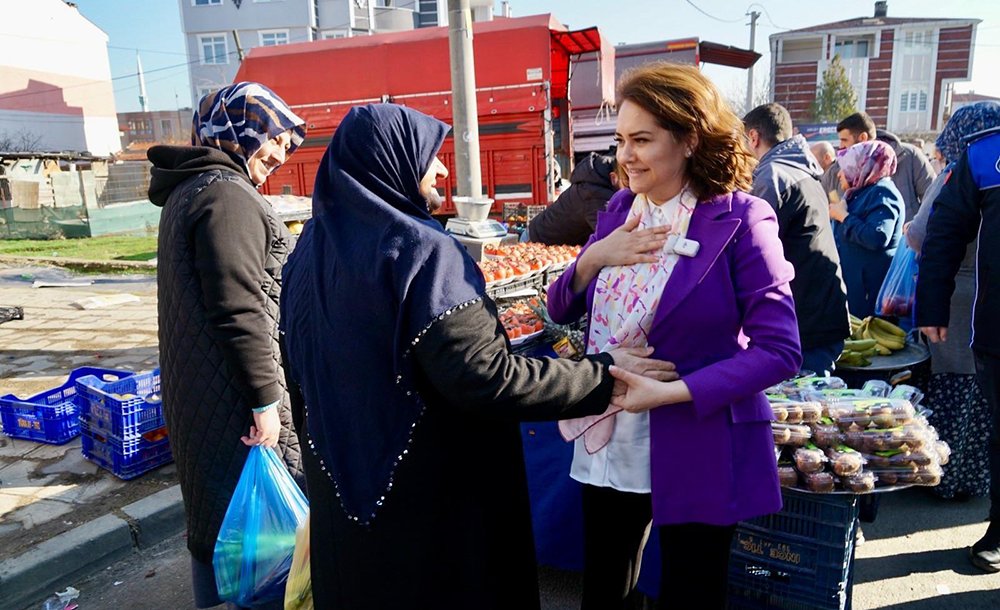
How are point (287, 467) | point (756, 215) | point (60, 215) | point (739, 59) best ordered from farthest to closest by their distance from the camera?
point (739, 59) → point (60, 215) → point (287, 467) → point (756, 215)

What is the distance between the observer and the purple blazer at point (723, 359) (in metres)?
1.73

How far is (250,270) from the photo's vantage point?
85.0 inches

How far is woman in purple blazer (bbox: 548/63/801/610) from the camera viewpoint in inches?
68.4

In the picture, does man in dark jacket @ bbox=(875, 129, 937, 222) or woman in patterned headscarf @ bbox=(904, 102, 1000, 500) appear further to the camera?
man in dark jacket @ bbox=(875, 129, 937, 222)

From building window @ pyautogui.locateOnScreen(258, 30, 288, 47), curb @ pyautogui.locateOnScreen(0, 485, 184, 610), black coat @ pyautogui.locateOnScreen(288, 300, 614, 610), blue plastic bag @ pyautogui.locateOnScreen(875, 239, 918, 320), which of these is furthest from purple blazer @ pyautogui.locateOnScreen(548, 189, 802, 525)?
building window @ pyautogui.locateOnScreen(258, 30, 288, 47)

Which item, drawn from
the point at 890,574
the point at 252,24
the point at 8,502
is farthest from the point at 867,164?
the point at 252,24

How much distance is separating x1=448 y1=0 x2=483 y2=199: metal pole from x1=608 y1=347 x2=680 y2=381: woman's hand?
6015 mm

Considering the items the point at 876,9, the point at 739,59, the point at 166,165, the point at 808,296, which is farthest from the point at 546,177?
the point at 876,9

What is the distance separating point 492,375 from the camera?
4.58 ft

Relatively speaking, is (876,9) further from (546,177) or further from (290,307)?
(290,307)

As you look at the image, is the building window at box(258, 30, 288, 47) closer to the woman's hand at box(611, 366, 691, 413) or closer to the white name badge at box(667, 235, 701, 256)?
the white name badge at box(667, 235, 701, 256)


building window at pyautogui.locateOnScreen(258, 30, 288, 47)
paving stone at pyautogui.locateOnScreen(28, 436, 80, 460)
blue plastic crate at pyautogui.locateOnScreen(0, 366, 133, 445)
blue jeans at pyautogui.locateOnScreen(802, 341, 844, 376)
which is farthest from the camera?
building window at pyautogui.locateOnScreen(258, 30, 288, 47)

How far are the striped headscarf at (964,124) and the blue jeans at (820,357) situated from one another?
1070 millimetres

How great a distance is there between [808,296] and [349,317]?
267 cm
